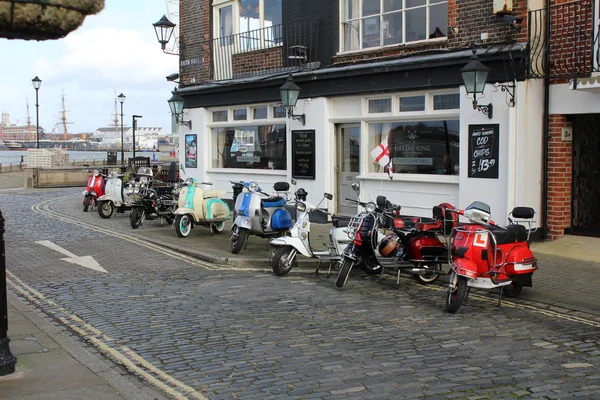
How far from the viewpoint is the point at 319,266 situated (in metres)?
10.6

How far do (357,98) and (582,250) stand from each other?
598 cm

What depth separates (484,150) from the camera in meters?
12.5

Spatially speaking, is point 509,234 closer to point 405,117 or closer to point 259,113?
point 405,117

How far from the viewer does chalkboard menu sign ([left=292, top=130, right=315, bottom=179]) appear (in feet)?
53.3

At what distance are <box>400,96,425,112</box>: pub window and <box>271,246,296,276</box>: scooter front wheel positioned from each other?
5.23m

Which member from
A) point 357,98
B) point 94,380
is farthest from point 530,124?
point 94,380

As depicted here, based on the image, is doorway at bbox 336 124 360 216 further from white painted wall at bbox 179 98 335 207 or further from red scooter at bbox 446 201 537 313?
red scooter at bbox 446 201 537 313

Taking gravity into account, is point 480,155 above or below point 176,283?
above

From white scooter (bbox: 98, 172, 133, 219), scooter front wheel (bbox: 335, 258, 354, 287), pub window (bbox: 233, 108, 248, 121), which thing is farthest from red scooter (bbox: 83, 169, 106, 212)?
scooter front wheel (bbox: 335, 258, 354, 287)

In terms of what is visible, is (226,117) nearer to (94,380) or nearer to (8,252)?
(8,252)

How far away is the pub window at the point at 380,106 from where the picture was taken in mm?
14627

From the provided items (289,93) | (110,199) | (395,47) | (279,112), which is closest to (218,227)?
(289,93)

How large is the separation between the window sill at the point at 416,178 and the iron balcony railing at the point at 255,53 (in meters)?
3.14

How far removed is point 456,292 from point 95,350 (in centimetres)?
399
